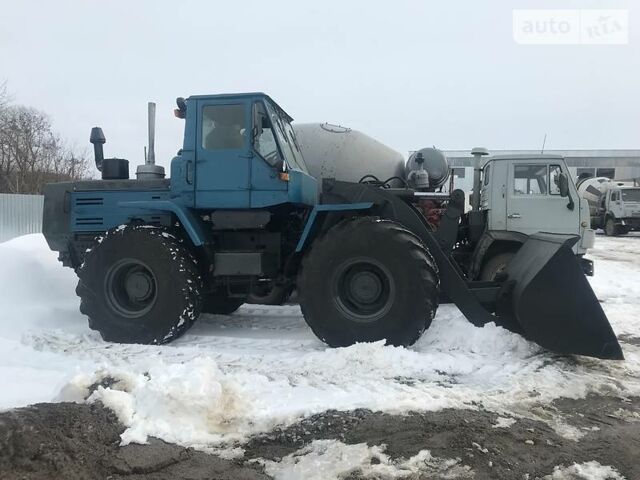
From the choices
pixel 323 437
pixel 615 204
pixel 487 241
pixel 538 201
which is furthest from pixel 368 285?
pixel 615 204

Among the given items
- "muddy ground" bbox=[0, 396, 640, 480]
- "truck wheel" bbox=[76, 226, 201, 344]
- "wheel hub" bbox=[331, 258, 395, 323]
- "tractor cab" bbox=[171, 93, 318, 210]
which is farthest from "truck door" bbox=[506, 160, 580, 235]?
"truck wheel" bbox=[76, 226, 201, 344]

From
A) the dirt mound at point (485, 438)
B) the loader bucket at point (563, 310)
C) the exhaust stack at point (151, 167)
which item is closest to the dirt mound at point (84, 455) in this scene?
the dirt mound at point (485, 438)

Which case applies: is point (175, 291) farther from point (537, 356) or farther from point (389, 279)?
point (537, 356)

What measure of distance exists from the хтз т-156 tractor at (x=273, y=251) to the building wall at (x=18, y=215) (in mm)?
11687

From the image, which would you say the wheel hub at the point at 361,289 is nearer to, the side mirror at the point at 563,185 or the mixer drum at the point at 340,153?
the mixer drum at the point at 340,153

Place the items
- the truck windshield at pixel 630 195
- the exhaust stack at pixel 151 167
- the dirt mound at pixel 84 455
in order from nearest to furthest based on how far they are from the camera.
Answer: the dirt mound at pixel 84 455 < the exhaust stack at pixel 151 167 < the truck windshield at pixel 630 195

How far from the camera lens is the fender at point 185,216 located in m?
6.00

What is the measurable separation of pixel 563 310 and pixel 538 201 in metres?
3.82

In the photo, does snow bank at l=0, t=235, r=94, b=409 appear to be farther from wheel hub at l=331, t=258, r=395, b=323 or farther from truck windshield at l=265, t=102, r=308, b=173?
truck windshield at l=265, t=102, r=308, b=173

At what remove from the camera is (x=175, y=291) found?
5973mm

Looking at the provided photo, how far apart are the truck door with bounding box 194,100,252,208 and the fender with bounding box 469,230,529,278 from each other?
4105 mm

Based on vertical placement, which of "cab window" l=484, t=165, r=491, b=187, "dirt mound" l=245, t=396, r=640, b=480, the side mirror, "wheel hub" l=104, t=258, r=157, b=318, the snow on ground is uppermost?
"cab window" l=484, t=165, r=491, b=187

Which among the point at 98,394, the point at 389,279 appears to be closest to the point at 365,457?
the point at 98,394

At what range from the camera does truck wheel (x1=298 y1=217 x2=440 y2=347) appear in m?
5.48
